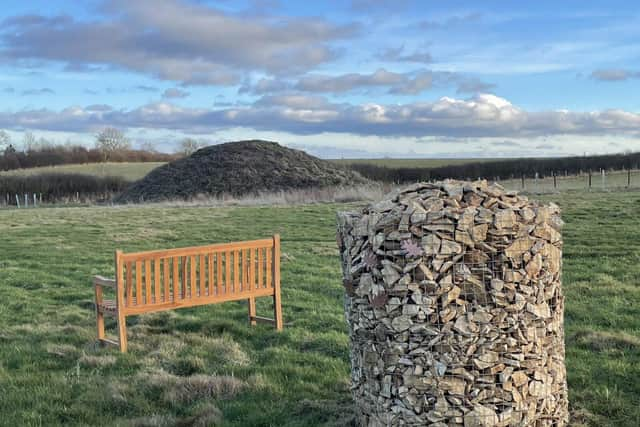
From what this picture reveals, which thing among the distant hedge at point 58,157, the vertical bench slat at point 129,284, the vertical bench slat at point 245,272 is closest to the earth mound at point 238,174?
the vertical bench slat at point 245,272

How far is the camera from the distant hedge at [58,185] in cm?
5309

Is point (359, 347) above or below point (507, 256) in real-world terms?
below

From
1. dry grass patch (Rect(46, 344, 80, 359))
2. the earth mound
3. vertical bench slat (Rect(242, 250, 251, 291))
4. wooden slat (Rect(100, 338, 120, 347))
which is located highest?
the earth mound

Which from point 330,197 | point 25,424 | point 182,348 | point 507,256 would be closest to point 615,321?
point 507,256

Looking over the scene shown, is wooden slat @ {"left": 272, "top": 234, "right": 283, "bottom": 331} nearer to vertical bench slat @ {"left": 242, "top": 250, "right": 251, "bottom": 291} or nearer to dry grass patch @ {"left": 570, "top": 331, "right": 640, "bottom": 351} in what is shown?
vertical bench slat @ {"left": 242, "top": 250, "right": 251, "bottom": 291}

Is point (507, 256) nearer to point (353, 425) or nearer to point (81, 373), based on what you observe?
point (353, 425)

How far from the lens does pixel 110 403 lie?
4734 millimetres

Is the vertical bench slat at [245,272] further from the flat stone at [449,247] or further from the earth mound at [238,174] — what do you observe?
the earth mound at [238,174]

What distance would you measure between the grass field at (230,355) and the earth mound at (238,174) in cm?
2665

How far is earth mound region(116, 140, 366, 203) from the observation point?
38.4 meters

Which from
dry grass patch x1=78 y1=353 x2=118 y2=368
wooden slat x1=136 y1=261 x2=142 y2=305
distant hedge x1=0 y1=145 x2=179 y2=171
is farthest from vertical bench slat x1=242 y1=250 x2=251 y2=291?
distant hedge x1=0 y1=145 x2=179 y2=171

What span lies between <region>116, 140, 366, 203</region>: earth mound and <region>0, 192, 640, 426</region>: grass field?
87.4 ft

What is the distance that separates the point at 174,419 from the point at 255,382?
824mm

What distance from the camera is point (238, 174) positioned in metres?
39.9
